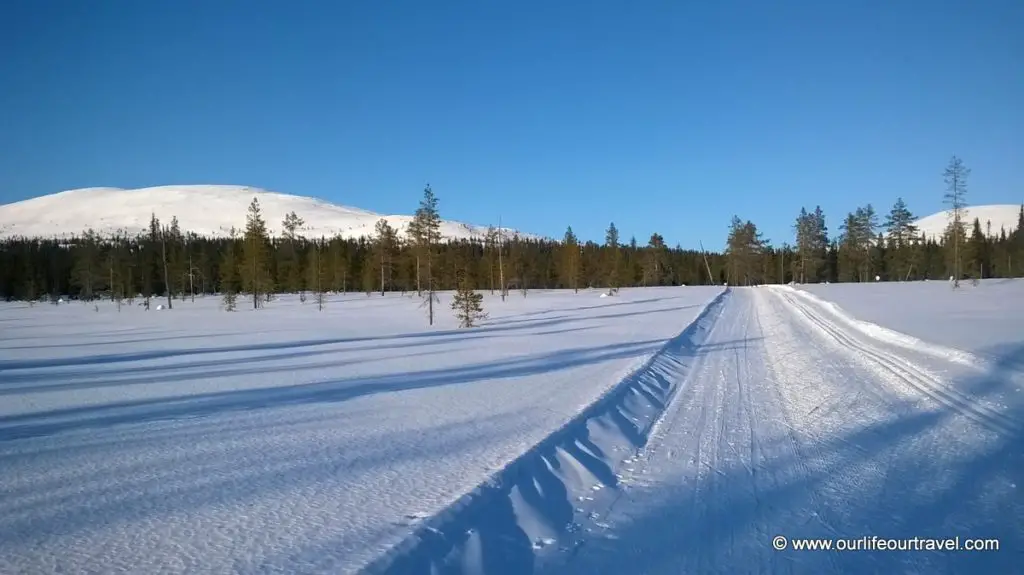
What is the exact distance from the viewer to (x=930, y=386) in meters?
10.2

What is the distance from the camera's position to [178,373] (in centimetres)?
1452

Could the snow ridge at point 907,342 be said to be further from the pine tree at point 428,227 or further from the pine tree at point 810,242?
the pine tree at point 810,242

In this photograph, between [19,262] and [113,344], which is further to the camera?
[19,262]

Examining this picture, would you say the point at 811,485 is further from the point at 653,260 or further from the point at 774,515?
the point at 653,260

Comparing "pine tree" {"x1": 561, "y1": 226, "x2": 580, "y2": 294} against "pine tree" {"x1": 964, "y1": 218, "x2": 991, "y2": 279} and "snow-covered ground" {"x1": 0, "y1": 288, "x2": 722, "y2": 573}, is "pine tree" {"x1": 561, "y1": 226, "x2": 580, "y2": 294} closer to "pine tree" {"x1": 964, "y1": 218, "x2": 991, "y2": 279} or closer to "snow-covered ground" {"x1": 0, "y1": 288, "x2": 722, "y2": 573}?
"pine tree" {"x1": 964, "y1": 218, "x2": 991, "y2": 279}

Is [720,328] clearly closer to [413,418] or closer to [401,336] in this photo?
[401,336]

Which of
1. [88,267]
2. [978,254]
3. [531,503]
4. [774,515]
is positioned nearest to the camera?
[774,515]

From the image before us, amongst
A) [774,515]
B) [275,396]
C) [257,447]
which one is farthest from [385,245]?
[774,515]

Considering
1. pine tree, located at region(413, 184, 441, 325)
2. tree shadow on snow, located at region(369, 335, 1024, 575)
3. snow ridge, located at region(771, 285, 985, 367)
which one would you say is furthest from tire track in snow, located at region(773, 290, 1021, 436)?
pine tree, located at region(413, 184, 441, 325)

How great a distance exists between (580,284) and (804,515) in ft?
334

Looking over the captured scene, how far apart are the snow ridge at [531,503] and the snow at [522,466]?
0.03m

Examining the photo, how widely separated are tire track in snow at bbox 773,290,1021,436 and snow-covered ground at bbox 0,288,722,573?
5.44m

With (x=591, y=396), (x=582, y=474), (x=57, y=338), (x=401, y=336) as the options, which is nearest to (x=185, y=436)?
(x=582, y=474)

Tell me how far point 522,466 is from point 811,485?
294 centimetres
